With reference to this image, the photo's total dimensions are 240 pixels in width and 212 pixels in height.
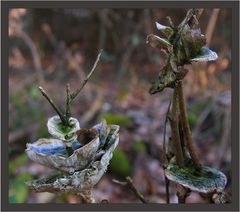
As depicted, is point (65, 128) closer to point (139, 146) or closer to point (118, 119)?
point (139, 146)

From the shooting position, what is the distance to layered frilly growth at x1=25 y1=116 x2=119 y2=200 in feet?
1.77

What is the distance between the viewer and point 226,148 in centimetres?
213

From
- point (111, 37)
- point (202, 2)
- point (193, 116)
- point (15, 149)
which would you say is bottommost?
point (15, 149)

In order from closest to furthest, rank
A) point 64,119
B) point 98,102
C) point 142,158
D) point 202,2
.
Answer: point 64,119, point 202,2, point 142,158, point 98,102

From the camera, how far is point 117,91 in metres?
3.20

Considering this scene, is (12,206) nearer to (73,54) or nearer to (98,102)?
(98,102)

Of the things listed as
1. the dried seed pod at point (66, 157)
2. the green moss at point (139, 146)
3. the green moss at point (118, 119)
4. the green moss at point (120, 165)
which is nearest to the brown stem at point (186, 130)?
the dried seed pod at point (66, 157)

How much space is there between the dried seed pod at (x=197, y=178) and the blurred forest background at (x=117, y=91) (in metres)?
1.06

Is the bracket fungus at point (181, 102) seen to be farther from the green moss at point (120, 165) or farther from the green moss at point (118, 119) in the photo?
the green moss at point (118, 119)

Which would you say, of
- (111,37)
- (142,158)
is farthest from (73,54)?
(142,158)

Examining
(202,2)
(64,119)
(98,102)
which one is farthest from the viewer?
(98,102)

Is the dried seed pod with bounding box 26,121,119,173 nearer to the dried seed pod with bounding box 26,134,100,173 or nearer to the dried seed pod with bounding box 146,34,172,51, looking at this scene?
the dried seed pod with bounding box 26,134,100,173

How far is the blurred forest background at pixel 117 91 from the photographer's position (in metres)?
2.01
